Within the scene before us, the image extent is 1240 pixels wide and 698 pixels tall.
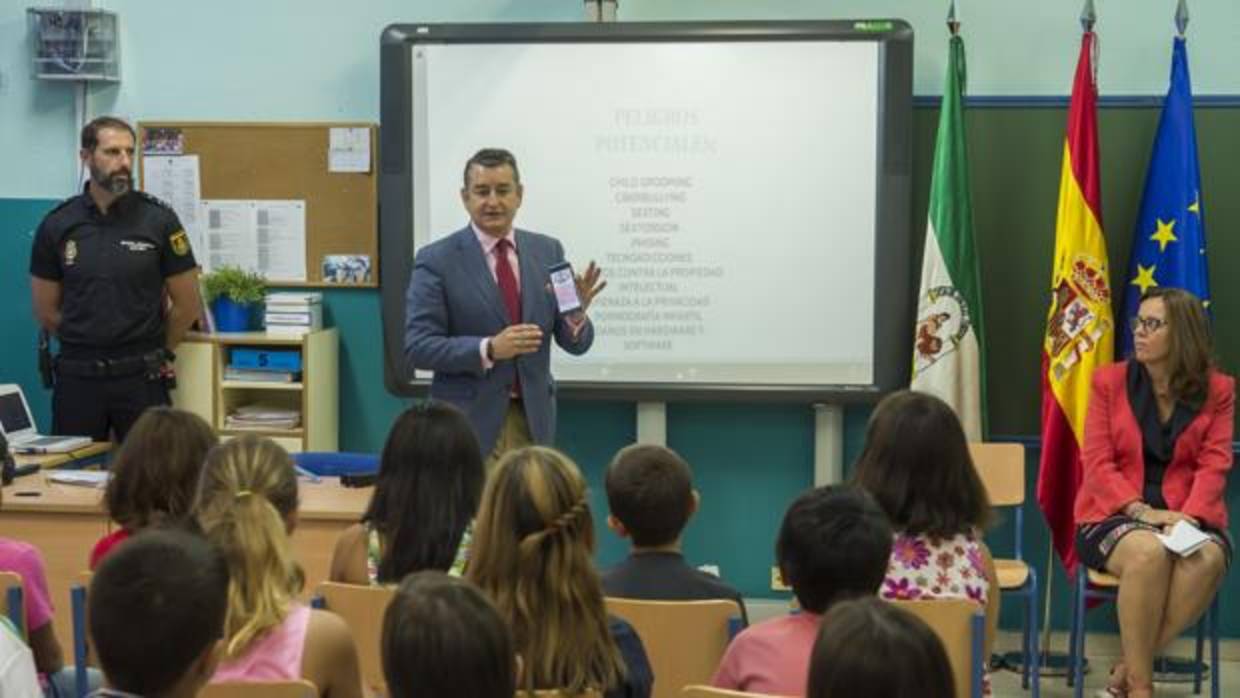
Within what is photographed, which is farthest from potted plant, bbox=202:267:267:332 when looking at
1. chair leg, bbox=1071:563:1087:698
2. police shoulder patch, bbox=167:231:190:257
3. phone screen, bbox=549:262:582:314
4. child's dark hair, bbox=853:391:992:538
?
child's dark hair, bbox=853:391:992:538

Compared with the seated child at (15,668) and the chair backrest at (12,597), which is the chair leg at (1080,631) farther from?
the seated child at (15,668)

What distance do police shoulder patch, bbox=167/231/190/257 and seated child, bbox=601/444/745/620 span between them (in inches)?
119

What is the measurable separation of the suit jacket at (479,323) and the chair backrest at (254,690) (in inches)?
86.9

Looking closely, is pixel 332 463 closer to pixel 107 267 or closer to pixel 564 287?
pixel 564 287

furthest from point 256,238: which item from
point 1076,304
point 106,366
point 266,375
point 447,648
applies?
point 447,648

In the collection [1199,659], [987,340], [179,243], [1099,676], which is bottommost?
[1099,676]

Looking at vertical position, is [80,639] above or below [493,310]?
below

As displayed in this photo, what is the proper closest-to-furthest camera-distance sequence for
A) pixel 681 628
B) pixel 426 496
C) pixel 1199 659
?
pixel 681 628 < pixel 426 496 < pixel 1199 659

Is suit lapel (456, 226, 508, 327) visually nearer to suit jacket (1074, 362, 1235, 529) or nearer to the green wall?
the green wall

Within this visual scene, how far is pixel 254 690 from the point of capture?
7.13ft

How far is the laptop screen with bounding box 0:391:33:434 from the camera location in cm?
526

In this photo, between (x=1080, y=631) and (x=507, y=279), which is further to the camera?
(x=1080, y=631)

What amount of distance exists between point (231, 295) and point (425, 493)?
10.2 ft

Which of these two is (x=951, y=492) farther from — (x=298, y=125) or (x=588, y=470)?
(x=298, y=125)
